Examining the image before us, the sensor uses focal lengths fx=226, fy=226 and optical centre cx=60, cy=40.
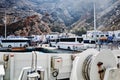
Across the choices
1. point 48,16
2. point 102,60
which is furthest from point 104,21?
point 102,60

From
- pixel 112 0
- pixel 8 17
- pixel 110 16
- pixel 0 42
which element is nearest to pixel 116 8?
pixel 110 16

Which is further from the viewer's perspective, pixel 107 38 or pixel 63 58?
pixel 107 38

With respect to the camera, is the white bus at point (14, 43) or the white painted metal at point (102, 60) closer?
the white painted metal at point (102, 60)

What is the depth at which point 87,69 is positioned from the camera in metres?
2.85

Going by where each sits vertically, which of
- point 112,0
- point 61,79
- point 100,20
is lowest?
point 61,79

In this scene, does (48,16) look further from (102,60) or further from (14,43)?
(102,60)

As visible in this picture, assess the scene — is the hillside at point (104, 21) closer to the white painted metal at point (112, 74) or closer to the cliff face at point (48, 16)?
the cliff face at point (48, 16)

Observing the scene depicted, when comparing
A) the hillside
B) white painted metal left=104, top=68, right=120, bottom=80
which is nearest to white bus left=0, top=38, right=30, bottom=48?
the hillside

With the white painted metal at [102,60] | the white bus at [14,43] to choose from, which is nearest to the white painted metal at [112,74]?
the white painted metal at [102,60]

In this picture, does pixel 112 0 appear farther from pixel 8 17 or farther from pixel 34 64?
pixel 34 64

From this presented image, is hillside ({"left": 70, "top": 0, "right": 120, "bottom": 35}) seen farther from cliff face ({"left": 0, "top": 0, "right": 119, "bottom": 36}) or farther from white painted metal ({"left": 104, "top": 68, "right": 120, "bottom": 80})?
white painted metal ({"left": 104, "top": 68, "right": 120, "bottom": 80})

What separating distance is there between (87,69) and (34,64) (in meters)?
1.06

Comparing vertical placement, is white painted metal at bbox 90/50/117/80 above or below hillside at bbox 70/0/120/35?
below

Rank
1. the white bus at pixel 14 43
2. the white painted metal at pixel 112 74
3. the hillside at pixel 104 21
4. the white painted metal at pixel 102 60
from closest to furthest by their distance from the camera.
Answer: the white painted metal at pixel 112 74 < the white painted metal at pixel 102 60 < the white bus at pixel 14 43 < the hillside at pixel 104 21
